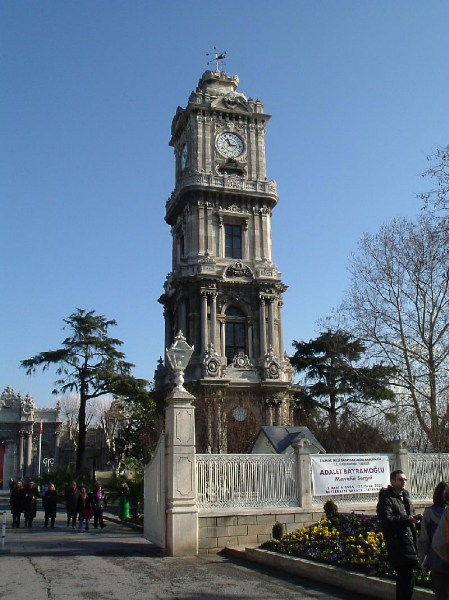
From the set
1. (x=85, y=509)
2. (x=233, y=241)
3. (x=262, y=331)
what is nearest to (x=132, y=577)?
(x=85, y=509)

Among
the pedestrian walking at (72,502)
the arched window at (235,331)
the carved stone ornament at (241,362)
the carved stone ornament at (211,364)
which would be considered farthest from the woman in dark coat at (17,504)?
the arched window at (235,331)

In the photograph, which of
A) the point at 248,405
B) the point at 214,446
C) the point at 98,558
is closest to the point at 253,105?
the point at 248,405

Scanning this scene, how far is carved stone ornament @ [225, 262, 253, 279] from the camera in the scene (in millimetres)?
45969

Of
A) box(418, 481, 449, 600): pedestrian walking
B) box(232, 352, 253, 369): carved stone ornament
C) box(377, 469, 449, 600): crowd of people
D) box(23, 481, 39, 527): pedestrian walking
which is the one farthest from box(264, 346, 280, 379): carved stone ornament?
box(418, 481, 449, 600): pedestrian walking

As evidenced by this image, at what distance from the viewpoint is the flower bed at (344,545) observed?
36.1 feet

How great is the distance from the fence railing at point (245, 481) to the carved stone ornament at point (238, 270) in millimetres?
30344

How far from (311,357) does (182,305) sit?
462 inches

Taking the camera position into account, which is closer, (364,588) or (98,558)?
(364,588)

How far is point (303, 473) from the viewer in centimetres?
1599

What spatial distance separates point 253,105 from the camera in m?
51.2

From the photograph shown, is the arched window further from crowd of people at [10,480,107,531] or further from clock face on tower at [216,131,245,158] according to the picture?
crowd of people at [10,480,107,531]

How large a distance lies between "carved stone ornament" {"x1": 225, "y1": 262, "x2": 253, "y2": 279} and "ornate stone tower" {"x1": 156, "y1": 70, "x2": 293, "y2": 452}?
7cm

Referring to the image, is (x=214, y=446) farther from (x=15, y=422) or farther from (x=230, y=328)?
(x=15, y=422)

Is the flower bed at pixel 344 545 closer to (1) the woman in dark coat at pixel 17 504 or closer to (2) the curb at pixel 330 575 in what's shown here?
(2) the curb at pixel 330 575
